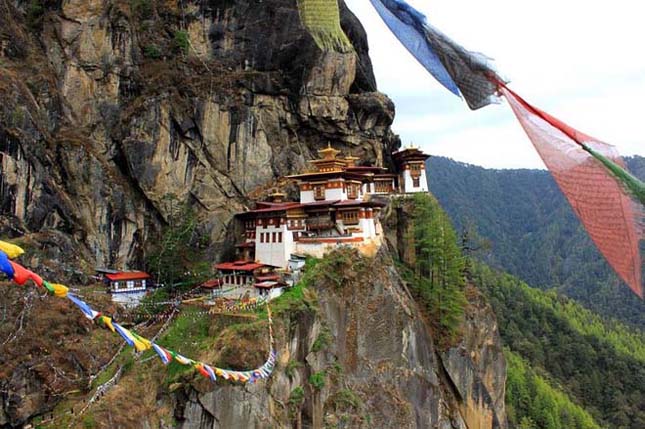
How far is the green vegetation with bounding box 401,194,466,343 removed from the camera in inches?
1384

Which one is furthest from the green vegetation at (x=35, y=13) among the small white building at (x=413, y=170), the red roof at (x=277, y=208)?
the small white building at (x=413, y=170)

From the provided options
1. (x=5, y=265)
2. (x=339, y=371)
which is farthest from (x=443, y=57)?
(x=339, y=371)

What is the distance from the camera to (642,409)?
69.1m

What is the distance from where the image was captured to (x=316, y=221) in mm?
31797

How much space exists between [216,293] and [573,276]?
488 feet

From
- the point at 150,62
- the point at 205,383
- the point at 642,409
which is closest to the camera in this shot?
the point at 205,383

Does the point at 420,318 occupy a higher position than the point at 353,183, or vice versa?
the point at 353,183

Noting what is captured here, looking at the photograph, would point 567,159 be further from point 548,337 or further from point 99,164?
point 548,337

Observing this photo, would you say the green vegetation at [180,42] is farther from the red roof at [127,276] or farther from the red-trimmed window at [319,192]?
the red roof at [127,276]

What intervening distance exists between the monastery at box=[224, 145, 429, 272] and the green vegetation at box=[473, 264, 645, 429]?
38027 mm

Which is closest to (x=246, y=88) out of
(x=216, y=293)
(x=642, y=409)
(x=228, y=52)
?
(x=228, y=52)

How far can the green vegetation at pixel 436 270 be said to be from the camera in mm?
35156

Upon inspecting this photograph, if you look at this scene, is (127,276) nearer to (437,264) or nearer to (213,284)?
(213,284)

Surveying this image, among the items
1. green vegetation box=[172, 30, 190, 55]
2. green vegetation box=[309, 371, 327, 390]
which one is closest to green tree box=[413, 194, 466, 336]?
green vegetation box=[309, 371, 327, 390]
